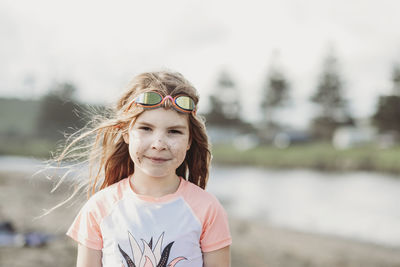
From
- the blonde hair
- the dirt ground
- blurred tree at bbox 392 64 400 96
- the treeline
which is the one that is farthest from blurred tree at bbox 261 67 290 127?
the blonde hair

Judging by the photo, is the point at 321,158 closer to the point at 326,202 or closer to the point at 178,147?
the point at 326,202

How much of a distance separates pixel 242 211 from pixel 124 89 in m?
12.8

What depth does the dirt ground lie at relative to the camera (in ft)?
23.9

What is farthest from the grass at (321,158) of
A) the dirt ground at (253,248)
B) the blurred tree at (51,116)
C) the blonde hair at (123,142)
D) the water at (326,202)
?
the blonde hair at (123,142)

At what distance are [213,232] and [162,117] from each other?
612mm

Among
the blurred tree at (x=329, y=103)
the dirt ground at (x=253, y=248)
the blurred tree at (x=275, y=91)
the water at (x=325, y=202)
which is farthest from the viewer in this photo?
the blurred tree at (x=275, y=91)

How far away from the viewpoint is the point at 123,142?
8.20 ft

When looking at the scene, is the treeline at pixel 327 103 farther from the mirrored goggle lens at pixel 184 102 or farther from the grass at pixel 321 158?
the mirrored goggle lens at pixel 184 102

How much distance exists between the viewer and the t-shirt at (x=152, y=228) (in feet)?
6.68

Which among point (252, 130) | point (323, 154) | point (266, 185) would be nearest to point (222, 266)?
point (266, 185)

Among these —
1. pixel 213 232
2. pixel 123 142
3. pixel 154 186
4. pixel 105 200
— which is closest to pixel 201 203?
pixel 213 232

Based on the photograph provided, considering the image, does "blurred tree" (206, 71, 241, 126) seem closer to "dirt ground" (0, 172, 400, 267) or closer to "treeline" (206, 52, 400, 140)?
"treeline" (206, 52, 400, 140)

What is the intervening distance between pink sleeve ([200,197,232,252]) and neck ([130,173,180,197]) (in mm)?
244

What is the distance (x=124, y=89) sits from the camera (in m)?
2.39
